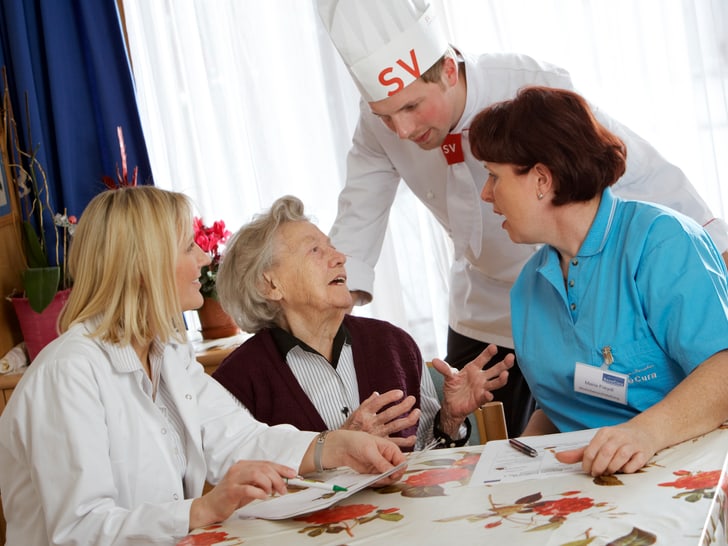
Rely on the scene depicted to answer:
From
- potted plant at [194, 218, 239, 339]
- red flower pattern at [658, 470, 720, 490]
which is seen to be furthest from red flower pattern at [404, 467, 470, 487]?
potted plant at [194, 218, 239, 339]

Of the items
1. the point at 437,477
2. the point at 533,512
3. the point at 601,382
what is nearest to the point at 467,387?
the point at 601,382

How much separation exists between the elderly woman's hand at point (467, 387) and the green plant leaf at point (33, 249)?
76.2 inches

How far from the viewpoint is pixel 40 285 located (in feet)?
10.7

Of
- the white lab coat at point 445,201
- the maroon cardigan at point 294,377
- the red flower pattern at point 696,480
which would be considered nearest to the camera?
the red flower pattern at point 696,480

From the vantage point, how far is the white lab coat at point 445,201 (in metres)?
2.36

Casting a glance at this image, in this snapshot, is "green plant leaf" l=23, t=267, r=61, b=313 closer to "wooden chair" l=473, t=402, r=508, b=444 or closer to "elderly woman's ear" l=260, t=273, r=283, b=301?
"elderly woman's ear" l=260, t=273, r=283, b=301

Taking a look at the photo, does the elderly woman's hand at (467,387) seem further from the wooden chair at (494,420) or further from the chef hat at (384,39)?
the chef hat at (384,39)

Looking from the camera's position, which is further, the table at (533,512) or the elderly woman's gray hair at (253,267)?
the elderly woman's gray hair at (253,267)

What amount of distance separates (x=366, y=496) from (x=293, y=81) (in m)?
2.35

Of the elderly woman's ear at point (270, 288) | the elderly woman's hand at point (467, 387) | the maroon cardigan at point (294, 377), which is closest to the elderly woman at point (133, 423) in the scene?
the maroon cardigan at point (294, 377)

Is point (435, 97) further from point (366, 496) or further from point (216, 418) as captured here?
point (366, 496)

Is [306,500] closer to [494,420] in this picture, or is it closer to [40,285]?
[494,420]

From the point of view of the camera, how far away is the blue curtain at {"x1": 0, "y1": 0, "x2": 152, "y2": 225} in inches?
136

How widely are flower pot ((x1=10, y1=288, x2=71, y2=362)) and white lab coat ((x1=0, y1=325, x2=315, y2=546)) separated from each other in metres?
1.46
